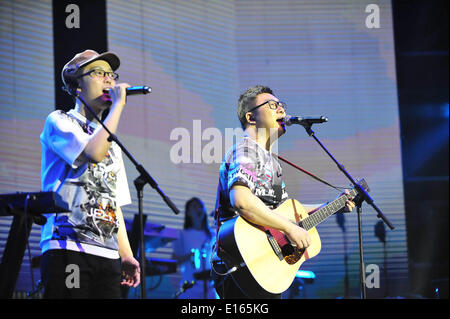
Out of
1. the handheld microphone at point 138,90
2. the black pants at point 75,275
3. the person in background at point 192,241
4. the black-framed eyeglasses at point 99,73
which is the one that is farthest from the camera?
the person in background at point 192,241

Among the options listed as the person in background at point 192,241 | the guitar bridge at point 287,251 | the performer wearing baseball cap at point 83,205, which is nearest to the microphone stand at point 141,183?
the performer wearing baseball cap at point 83,205

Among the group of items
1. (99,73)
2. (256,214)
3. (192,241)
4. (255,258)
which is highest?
(99,73)

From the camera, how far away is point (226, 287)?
3.21m

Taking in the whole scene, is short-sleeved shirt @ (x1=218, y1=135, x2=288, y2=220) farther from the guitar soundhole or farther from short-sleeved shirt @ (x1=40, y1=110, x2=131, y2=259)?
short-sleeved shirt @ (x1=40, y1=110, x2=131, y2=259)

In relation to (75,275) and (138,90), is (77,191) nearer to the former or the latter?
(75,275)

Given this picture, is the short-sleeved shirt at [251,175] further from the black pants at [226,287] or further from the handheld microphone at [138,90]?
the handheld microphone at [138,90]

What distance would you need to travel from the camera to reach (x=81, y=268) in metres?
2.63

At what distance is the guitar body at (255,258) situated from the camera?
125 inches

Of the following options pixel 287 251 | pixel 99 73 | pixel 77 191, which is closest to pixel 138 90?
pixel 99 73

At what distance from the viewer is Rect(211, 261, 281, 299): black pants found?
3176mm

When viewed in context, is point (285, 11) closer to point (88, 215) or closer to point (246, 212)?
point (246, 212)

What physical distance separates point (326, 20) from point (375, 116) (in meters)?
1.57

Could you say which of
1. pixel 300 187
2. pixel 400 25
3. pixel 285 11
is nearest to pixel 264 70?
pixel 285 11

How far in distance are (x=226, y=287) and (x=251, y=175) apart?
0.72 metres
